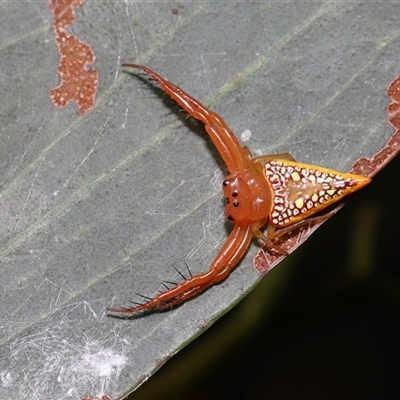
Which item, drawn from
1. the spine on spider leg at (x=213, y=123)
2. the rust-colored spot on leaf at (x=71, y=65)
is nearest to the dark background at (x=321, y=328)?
the spine on spider leg at (x=213, y=123)

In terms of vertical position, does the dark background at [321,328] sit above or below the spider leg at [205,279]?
below

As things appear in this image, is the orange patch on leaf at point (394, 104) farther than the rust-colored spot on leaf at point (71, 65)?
No

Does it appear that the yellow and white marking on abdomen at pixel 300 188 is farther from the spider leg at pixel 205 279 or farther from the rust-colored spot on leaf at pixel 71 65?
the rust-colored spot on leaf at pixel 71 65

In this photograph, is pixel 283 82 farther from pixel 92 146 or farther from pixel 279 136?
pixel 92 146

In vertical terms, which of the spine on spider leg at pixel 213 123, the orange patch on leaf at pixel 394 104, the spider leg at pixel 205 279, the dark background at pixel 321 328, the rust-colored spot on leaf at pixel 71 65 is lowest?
the dark background at pixel 321 328

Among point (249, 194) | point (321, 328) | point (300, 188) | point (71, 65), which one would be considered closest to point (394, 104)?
point (300, 188)

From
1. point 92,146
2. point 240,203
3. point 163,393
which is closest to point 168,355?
point 163,393

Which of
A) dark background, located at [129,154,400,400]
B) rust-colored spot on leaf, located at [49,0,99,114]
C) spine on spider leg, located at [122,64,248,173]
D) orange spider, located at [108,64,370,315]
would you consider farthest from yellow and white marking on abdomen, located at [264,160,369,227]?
rust-colored spot on leaf, located at [49,0,99,114]

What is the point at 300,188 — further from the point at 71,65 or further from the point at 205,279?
the point at 71,65

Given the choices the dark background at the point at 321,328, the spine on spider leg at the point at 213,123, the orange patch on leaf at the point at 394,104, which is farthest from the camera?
the dark background at the point at 321,328
